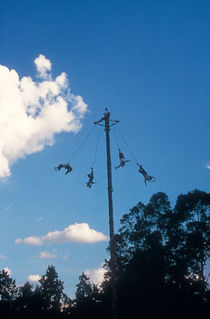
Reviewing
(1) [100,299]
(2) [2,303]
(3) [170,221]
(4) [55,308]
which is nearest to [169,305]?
(1) [100,299]

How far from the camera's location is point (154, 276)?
29719 millimetres

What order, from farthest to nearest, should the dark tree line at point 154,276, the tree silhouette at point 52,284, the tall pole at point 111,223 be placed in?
the tree silhouette at point 52,284 < the dark tree line at point 154,276 < the tall pole at point 111,223

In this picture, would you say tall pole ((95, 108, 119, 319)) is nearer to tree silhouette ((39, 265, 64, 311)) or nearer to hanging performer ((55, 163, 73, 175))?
hanging performer ((55, 163, 73, 175))

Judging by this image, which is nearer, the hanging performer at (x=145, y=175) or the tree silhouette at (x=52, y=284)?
the hanging performer at (x=145, y=175)

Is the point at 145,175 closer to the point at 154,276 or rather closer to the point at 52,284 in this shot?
the point at 154,276

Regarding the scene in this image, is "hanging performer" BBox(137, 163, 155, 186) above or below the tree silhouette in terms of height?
below

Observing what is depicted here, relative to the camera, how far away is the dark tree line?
18.1 meters

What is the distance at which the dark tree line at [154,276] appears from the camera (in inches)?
712

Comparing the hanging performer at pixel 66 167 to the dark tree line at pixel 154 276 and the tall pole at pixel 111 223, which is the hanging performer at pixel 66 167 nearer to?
the tall pole at pixel 111 223

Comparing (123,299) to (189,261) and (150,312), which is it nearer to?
(150,312)

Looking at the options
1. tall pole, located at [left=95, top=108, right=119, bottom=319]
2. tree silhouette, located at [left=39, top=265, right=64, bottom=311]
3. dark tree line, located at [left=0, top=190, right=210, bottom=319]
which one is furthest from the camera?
tree silhouette, located at [left=39, top=265, right=64, bottom=311]

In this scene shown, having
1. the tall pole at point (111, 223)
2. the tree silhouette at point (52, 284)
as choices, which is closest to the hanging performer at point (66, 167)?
the tall pole at point (111, 223)

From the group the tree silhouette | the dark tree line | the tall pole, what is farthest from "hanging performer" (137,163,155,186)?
the tree silhouette

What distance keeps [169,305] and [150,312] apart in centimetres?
139
